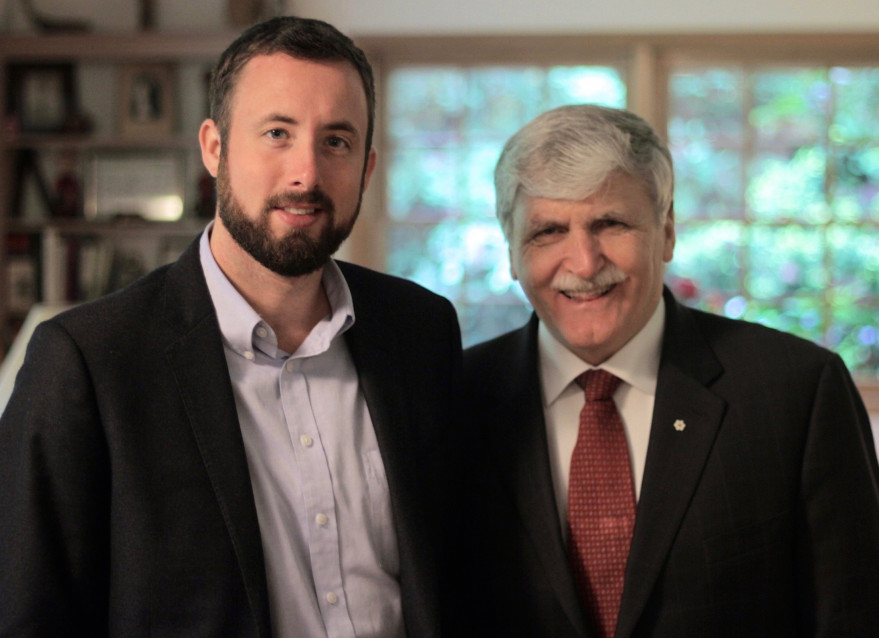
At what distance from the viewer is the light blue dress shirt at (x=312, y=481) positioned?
1.38 meters

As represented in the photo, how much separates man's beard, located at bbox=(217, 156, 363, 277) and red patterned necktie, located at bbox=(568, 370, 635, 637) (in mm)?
594

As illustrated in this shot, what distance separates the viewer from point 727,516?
160 cm

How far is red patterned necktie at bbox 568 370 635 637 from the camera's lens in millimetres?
1602

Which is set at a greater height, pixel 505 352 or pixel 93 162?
pixel 93 162

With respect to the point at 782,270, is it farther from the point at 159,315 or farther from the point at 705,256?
the point at 159,315

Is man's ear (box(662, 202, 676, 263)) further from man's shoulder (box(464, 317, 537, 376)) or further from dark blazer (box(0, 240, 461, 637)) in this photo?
dark blazer (box(0, 240, 461, 637))

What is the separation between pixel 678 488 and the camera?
160cm

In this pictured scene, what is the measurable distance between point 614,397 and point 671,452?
163 millimetres

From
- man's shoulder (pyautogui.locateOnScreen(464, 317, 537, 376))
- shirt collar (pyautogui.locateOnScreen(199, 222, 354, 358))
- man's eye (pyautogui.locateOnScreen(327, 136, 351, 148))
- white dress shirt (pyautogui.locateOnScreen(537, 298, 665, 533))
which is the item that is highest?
man's eye (pyautogui.locateOnScreen(327, 136, 351, 148))

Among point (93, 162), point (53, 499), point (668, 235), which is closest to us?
point (53, 499)

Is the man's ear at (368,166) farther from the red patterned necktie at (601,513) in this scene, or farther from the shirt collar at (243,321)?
the red patterned necktie at (601,513)

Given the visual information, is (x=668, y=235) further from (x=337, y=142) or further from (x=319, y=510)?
(x=319, y=510)

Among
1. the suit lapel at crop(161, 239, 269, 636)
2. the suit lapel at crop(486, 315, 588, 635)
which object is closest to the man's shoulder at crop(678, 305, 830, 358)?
the suit lapel at crop(486, 315, 588, 635)

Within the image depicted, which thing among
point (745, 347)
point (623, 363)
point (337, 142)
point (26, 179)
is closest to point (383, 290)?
point (337, 142)
